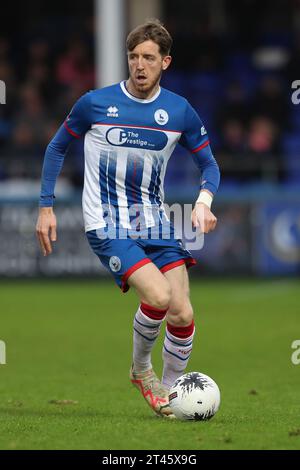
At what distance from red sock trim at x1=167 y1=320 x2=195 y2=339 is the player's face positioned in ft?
4.84

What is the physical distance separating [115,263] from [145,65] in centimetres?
122

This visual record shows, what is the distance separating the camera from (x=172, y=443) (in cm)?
572

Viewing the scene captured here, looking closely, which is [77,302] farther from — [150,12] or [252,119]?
[150,12]

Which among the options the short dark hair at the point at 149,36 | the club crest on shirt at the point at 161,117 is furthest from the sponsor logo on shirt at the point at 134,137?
the short dark hair at the point at 149,36

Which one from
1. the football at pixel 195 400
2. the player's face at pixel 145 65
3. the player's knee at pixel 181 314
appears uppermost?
the player's face at pixel 145 65

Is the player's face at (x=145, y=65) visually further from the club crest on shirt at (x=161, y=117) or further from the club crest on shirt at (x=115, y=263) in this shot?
the club crest on shirt at (x=115, y=263)

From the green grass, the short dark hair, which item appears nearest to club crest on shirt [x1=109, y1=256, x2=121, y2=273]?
the green grass

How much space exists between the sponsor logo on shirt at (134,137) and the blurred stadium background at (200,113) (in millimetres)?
10282

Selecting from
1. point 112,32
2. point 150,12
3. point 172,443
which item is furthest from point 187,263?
point 150,12

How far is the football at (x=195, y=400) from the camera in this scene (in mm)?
6598

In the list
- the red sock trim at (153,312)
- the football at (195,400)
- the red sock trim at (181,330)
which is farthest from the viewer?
the red sock trim at (181,330)

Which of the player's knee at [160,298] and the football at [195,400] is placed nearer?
the football at [195,400]

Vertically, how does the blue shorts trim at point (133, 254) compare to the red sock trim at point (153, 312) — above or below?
above

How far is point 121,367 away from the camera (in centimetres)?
989
